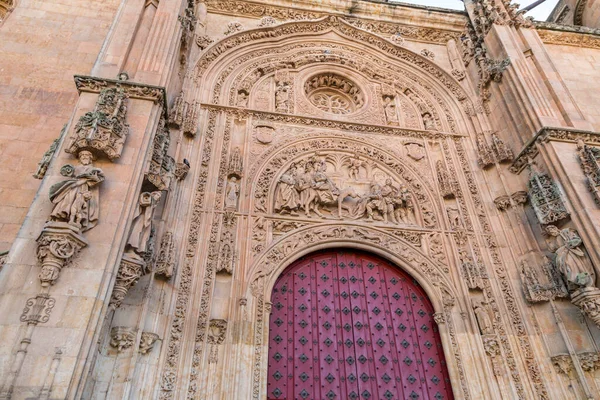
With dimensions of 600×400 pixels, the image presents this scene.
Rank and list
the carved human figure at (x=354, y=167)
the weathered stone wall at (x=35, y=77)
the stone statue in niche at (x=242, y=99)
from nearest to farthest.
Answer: the weathered stone wall at (x=35, y=77)
the carved human figure at (x=354, y=167)
the stone statue in niche at (x=242, y=99)

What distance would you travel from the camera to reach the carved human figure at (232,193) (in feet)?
25.6

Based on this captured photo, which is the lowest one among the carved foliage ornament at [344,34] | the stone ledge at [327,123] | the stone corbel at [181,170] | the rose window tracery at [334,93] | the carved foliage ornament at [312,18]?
the stone corbel at [181,170]

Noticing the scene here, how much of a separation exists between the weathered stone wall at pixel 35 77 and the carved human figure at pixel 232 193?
3.13m

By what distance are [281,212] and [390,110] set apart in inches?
169

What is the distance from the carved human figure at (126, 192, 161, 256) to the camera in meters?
5.70

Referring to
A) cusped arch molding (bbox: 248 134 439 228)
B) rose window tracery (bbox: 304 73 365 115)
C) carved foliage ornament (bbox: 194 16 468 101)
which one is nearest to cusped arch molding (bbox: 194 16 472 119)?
carved foliage ornament (bbox: 194 16 468 101)

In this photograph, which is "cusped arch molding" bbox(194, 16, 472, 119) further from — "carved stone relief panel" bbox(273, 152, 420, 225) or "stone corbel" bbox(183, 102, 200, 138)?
"carved stone relief panel" bbox(273, 152, 420, 225)

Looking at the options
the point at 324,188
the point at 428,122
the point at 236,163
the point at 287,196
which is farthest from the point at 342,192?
the point at 428,122

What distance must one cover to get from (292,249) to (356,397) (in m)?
2.64

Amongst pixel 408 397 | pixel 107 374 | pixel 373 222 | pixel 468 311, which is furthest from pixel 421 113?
pixel 107 374

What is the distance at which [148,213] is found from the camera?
19.9 ft

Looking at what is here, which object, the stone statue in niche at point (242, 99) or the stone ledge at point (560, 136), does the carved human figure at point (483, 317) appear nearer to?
the stone ledge at point (560, 136)

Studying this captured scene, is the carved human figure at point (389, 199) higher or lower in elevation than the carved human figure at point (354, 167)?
lower

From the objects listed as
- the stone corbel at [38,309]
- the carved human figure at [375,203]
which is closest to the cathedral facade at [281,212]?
the stone corbel at [38,309]
